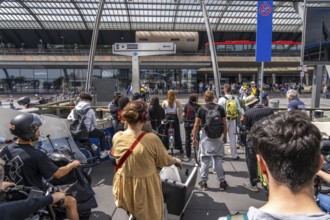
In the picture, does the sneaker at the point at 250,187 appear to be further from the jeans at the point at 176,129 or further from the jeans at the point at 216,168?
the jeans at the point at 176,129

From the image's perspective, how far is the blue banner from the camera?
7812mm

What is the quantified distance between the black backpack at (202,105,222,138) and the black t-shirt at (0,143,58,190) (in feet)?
9.40

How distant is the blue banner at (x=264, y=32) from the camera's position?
25.6 ft

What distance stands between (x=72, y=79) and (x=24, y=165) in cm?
4042

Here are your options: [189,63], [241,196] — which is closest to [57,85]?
[189,63]

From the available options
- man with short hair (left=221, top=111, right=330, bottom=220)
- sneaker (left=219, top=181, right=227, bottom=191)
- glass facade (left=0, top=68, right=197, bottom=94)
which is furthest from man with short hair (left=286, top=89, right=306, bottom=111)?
glass facade (left=0, top=68, right=197, bottom=94)

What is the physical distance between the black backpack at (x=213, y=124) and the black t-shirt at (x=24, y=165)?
287cm

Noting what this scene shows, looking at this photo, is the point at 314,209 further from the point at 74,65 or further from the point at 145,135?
the point at 74,65

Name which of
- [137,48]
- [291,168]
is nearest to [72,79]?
[137,48]

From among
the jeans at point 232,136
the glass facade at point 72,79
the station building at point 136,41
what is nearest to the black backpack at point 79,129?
the jeans at point 232,136

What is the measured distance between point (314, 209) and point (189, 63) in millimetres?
39783

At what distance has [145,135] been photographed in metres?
2.79

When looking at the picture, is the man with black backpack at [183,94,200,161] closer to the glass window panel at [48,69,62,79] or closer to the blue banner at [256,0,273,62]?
the blue banner at [256,0,273,62]

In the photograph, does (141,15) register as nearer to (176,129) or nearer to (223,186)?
(176,129)
